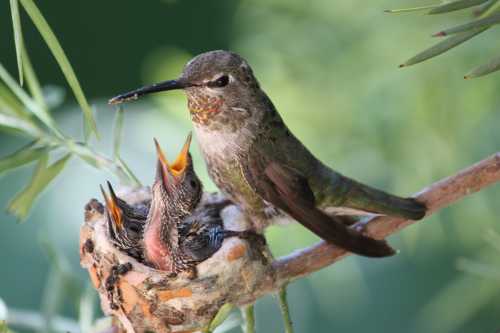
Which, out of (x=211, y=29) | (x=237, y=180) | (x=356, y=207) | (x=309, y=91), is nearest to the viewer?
(x=356, y=207)

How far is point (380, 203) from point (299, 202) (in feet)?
0.59

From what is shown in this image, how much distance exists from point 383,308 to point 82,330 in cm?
282

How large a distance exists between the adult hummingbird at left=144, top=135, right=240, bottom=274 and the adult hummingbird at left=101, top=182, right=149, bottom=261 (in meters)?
0.05

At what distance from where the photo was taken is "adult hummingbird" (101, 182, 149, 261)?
202 centimetres

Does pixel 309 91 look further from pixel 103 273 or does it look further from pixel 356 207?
pixel 103 273

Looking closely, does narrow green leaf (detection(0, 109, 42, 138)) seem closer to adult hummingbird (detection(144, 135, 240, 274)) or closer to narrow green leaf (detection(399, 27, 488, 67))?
adult hummingbird (detection(144, 135, 240, 274))

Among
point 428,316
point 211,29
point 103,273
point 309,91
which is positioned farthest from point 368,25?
point 428,316

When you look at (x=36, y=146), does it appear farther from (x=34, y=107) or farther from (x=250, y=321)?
(x=250, y=321)

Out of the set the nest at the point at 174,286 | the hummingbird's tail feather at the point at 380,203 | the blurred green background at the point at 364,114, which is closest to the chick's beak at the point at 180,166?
the blurred green background at the point at 364,114

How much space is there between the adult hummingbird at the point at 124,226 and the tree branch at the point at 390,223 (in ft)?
1.81

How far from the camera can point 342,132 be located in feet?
7.25

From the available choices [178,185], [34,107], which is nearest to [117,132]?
[34,107]

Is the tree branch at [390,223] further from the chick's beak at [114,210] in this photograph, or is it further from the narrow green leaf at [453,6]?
the chick's beak at [114,210]

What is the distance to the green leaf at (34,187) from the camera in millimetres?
1439
